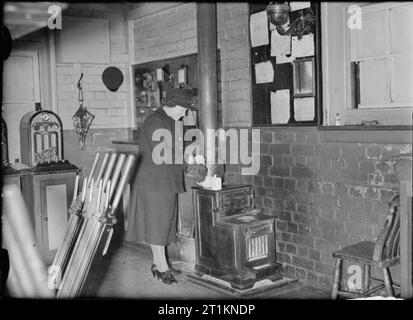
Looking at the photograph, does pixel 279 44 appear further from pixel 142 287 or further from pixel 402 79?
pixel 142 287

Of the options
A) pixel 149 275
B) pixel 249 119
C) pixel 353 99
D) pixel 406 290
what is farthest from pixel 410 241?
pixel 149 275

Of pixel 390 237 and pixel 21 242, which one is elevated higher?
pixel 390 237

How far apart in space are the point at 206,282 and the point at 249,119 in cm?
140

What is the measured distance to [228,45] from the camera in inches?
167

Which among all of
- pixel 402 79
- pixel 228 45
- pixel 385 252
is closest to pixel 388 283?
pixel 385 252

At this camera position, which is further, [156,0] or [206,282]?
[156,0]

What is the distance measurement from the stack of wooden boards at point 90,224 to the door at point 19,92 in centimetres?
154

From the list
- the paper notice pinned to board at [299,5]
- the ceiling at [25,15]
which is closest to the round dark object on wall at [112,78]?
the ceiling at [25,15]

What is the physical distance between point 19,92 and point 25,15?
1.14 meters

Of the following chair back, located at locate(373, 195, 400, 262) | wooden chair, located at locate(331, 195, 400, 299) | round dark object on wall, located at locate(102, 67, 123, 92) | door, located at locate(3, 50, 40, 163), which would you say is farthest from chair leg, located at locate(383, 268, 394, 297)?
round dark object on wall, located at locate(102, 67, 123, 92)

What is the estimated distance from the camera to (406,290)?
2.51 m

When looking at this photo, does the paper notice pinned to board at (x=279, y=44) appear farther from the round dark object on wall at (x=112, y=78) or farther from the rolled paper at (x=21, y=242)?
the rolled paper at (x=21, y=242)

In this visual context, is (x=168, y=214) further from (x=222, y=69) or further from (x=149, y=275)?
(x=222, y=69)

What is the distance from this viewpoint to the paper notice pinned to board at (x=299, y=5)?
3.51 meters
